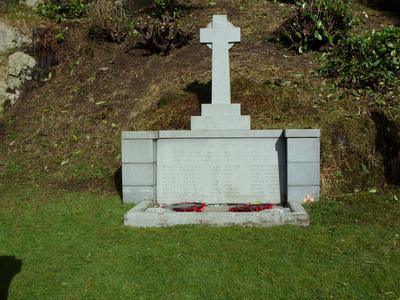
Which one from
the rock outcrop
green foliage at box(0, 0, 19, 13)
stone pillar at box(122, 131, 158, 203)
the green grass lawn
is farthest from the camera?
green foliage at box(0, 0, 19, 13)

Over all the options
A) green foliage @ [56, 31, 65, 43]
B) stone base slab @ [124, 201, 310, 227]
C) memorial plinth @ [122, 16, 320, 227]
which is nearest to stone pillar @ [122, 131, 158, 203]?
memorial plinth @ [122, 16, 320, 227]

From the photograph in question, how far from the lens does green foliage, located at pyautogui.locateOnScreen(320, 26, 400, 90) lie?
828cm

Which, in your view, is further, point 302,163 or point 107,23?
point 107,23

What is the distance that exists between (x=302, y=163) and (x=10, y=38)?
30.2 ft

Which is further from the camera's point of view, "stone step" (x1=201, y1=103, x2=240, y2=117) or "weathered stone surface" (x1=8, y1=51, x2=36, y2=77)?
"weathered stone surface" (x1=8, y1=51, x2=36, y2=77)

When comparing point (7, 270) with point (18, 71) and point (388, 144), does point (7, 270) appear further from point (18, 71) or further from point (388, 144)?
point (18, 71)

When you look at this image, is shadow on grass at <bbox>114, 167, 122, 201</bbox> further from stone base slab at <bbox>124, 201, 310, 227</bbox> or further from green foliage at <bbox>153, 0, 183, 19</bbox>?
green foliage at <bbox>153, 0, 183, 19</bbox>

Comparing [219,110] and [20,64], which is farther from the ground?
[20,64]

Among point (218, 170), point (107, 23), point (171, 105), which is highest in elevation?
point (107, 23)

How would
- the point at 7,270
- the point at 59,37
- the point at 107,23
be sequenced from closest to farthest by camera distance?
the point at 7,270
the point at 107,23
the point at 59,37

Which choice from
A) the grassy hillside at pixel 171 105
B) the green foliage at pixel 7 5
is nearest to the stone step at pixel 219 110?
the grassy hillside at pixel 171 105

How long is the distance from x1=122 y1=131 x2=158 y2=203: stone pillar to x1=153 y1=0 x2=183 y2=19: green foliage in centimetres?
677

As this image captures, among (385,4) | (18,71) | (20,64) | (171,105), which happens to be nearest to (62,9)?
(20,64)

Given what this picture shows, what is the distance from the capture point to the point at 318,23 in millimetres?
9641
